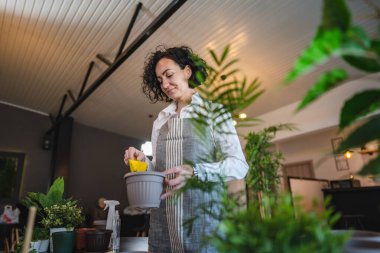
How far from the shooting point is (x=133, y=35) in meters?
4.07

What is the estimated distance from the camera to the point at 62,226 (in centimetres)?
124

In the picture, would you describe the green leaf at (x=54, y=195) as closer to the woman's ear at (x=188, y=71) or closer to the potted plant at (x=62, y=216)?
the potted plant at (x=62, y=216)

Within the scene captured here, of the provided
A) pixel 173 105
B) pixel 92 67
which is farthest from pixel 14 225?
pixel 173 105

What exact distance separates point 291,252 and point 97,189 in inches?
298

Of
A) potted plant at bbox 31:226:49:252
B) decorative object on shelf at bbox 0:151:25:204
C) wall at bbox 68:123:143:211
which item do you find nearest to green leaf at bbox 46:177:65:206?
potted plant at bbox 31:226:49:252

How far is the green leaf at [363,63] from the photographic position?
322 millimetres

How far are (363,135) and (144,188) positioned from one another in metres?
0.63

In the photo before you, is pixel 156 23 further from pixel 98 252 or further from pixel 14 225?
pixel 14 225

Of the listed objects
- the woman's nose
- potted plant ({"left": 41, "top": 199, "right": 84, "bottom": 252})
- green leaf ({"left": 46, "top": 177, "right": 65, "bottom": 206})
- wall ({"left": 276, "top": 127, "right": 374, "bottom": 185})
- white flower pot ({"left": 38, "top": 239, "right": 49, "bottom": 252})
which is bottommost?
white flower pot ({"left": 38, "top": 239, "right": 49, "bottom": 252})

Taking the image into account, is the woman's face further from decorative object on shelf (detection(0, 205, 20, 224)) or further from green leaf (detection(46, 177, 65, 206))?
decorative object on shelf (detection(0, 205, 20, 224))

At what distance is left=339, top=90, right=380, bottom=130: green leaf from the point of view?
35 cm

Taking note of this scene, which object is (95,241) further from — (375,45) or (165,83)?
(375,45)

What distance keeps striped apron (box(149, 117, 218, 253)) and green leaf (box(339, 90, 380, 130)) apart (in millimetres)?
549

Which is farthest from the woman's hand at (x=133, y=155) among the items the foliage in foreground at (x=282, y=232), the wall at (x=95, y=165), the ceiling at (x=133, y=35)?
the wall at (x=95, y=165)
